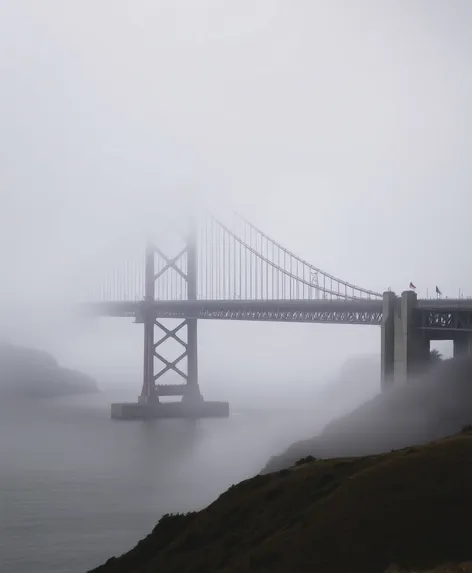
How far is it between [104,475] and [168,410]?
34.1m

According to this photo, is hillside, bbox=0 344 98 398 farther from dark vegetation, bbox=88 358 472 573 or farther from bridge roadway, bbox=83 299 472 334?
dark vegetation, bbox=88 358 472 573

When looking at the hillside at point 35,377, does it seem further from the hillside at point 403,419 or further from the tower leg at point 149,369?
the hillside at point 403,419

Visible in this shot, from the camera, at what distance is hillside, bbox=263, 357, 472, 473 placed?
125 ft

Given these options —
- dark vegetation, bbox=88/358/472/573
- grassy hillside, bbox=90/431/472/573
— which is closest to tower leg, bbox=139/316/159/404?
dark vegetation, bbox=88/358/472/573

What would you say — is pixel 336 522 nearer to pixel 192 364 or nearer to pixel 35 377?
pixel 192 364

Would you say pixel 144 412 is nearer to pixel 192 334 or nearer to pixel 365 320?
pixel 192 334

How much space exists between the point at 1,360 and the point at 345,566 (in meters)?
121

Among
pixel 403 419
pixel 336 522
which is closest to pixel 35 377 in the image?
pixel 403 419

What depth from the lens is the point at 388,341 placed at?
47625 millimetres

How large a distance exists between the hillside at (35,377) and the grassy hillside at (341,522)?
9678 cm

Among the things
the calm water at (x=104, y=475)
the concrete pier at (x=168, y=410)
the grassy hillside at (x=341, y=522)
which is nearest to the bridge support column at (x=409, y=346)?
the calm water at (x=104, y=475)

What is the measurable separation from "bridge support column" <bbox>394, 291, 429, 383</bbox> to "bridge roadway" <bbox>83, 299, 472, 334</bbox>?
0.38 metres

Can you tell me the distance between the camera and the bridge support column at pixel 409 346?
1785 inches

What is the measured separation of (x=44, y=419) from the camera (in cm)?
7719
